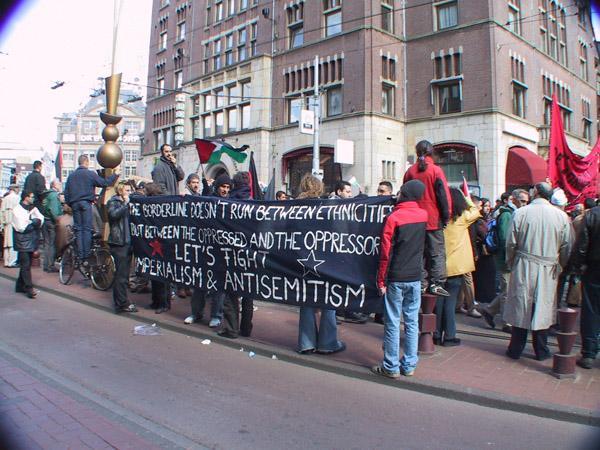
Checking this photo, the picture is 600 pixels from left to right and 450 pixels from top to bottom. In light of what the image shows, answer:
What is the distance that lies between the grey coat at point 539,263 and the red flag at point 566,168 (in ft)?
15.9

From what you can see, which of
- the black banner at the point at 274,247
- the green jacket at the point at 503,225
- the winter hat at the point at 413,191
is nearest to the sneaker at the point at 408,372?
the black banner at the point at 274,247

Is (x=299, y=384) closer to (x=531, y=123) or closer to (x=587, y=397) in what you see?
(x=587, y=397)

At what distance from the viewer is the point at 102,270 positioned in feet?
31.6

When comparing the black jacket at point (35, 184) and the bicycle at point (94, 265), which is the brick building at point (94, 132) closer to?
the black jacket at point (35, 184)

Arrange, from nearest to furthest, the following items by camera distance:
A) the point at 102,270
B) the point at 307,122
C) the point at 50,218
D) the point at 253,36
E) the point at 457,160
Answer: the point at 102,270, the point at 50,218, the point at 307,122, the point at 457,160, the point at 253,36

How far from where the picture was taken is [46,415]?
3.76 metres

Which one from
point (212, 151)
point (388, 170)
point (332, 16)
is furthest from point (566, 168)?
point (332, 16)

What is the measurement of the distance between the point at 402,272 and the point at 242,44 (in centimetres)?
2856

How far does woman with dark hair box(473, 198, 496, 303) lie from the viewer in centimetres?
849

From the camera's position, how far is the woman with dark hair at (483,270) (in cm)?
849

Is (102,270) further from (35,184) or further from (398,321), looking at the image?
(398,321)

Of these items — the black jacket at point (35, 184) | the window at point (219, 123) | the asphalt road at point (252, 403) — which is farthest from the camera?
the window at point (219, 123)

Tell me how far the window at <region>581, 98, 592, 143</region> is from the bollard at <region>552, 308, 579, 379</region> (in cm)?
2999

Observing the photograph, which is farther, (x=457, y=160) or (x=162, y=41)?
(x=162, y=41)
